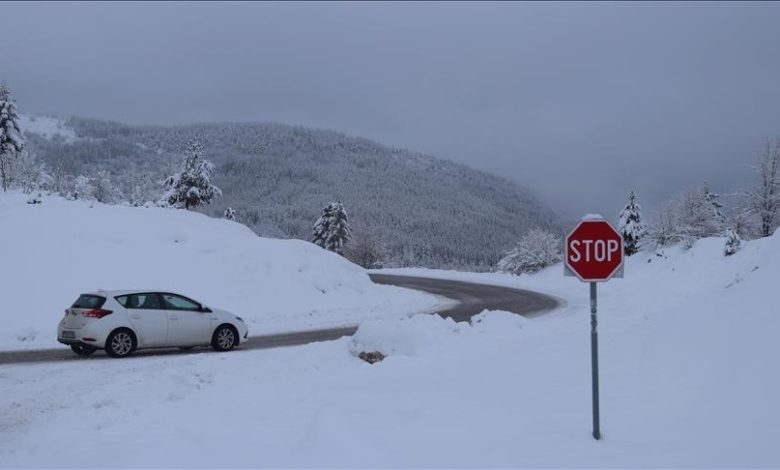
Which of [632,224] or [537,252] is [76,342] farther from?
[537,252]

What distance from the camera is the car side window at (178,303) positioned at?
1509cm

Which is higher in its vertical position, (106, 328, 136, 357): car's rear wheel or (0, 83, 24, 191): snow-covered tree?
(0, 83, 24, 191): snow-covered tree

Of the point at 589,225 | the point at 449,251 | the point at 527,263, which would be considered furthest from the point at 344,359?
the point at 449,251

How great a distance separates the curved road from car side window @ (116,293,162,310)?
108 cm

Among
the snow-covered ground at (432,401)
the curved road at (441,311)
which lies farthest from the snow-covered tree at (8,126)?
the snow-covered ground at (432,401)

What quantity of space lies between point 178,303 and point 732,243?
30.8 meters

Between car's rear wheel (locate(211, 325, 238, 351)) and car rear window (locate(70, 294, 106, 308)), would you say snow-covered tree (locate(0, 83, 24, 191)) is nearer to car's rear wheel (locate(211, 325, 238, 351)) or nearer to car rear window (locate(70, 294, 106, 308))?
car rear window (locate(70, 294, 106, 308))

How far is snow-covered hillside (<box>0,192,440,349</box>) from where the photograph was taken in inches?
825

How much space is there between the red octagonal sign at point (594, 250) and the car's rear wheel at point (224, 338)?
1053 cm

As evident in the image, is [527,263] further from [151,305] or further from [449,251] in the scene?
[449,251]

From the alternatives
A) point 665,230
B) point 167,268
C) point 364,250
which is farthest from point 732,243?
point 364,250

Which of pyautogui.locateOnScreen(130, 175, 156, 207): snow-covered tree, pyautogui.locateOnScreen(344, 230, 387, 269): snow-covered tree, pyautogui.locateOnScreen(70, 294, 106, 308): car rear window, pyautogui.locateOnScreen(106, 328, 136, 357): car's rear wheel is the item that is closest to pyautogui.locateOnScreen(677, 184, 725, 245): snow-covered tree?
pyautogui.locateOnScreen(344, 230, 387, 269): snow-covered tree

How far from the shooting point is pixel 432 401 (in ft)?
28.9

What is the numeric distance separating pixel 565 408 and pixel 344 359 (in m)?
5.49
